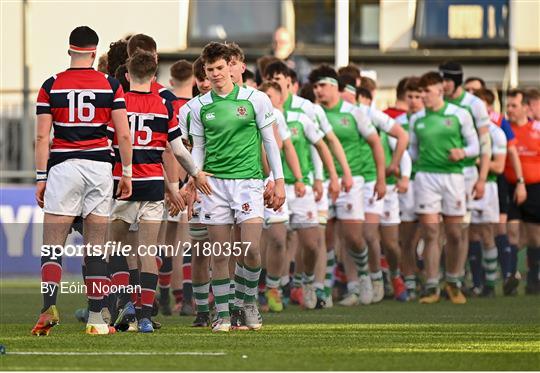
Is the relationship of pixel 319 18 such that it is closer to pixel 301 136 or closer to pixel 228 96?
pixel 301 136

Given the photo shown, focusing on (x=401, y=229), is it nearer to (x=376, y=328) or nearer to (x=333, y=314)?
(x=333, y=314)

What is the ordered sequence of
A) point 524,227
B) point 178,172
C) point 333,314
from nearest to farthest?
point 178,172 → point 333,314 → point 524,227

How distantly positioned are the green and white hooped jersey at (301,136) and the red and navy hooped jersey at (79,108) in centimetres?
400

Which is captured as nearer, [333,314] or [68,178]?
[68,178]

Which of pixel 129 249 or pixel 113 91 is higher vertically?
pixel 113 91

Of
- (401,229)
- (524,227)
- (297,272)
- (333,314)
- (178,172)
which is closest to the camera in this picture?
(178,172)

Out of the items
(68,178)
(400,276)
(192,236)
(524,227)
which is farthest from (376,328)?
(524,227)

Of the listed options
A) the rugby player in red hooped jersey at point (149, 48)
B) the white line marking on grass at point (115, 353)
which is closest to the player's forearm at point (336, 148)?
the rugby player in red hooped jersey at point (149, 48)

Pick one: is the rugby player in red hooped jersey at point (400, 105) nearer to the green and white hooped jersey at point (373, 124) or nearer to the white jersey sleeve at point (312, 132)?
the green and white hooped jersey at point (373, 124)

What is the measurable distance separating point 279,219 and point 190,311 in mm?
1272

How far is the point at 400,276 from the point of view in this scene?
18.9m

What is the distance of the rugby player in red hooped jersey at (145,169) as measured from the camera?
1332 centimetres

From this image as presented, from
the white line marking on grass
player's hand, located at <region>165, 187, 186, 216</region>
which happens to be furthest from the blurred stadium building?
the white line marking on grass

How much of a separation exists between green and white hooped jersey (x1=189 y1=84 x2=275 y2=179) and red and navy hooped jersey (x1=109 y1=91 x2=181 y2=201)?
23 cm
